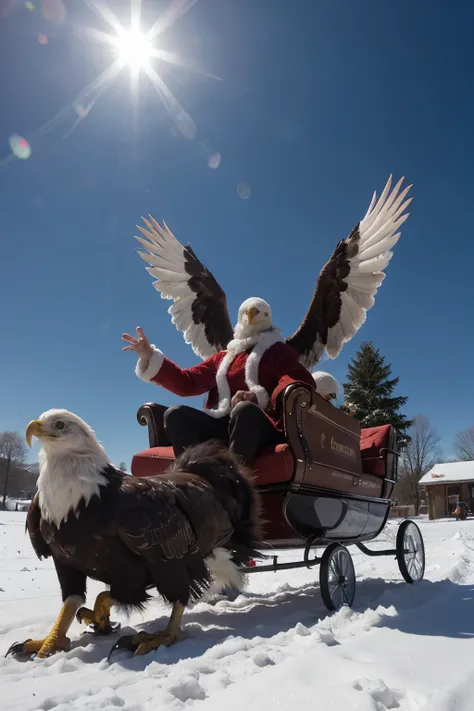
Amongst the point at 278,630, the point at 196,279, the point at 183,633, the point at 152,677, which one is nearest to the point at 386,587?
the point at 278,630

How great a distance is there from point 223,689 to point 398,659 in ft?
2.32

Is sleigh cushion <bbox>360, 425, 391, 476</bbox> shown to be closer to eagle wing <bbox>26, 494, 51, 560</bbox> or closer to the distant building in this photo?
eagle wing <bbox>26, 494, 51, 560</bbox>

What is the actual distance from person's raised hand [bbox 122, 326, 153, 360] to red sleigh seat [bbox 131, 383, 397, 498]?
15.3 inches

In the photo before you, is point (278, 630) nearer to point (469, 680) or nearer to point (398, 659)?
point (398, 659)

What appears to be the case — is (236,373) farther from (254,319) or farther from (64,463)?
(64,463)

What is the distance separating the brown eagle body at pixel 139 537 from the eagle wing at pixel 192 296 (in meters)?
3.26

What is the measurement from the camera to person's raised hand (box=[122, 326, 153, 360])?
3.81 metres

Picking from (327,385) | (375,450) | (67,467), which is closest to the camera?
(67,467)

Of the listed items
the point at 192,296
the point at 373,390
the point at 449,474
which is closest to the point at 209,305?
the point at 192,296

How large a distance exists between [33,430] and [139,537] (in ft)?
2.18

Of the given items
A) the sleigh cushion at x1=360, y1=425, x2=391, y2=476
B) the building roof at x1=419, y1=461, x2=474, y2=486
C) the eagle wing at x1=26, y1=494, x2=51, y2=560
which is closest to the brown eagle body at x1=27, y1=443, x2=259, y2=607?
the eagle wing at x1=26, y1=494, x2=51, y2=560

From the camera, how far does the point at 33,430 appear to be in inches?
91.1

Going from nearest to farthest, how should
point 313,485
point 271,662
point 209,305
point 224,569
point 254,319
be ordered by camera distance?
point 271,662
point 224,569
point 313,485
point 254,319
point 209,305

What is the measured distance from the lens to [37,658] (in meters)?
2.21
